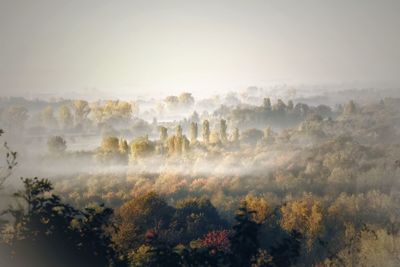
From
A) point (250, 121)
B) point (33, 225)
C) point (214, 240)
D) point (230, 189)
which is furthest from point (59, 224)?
point (250, 121)

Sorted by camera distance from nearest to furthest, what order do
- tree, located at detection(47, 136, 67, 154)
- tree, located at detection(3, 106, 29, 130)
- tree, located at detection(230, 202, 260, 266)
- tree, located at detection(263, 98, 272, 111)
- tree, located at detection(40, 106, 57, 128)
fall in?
tree, located at detection(230, 202, 260, 266) < tree, located at detection(47, 136, 67, 154) < tree, located at detection(3, 106, 29, 130) < tree, located at detection(40, 106, 57, 128) < tree, located at detection(263, 98, 272, 111)

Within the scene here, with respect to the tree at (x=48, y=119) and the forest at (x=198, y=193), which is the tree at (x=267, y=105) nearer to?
the forest at (x=198, y=193)

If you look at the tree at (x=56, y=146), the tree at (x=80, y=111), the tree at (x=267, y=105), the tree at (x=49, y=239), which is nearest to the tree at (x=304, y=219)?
the tree at (x=49, y=239)

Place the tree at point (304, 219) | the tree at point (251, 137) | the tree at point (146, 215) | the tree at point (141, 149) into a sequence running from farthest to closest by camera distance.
A: 1. the tree at point (251, 137)
2. the tree at point (141, 149)
3. the tree at point (304, 219)
4. the tree at point (146, 215)

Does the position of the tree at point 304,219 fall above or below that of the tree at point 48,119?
below

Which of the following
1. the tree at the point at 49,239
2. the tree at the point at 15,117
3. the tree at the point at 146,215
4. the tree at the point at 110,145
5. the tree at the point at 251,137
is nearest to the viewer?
the tree at the point at 49,239

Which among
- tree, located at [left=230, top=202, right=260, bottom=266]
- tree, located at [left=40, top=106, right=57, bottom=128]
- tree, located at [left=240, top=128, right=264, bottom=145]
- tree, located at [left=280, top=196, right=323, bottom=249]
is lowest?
tree, located at [left=280, top=196, right=323, bottom=249]

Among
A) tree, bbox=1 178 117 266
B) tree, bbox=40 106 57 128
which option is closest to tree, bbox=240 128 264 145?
tree, bbox=40 106 57 128

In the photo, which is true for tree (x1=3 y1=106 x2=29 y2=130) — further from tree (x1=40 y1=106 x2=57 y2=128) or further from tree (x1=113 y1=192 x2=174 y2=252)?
tree (x1=113 y1=192 x2=174 y2=252)

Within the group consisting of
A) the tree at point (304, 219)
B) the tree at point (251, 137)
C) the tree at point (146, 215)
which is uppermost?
the tree at point (251, 137)

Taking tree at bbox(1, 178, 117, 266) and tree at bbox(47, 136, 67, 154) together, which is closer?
tree at bbox(1, 178, 117, 266)

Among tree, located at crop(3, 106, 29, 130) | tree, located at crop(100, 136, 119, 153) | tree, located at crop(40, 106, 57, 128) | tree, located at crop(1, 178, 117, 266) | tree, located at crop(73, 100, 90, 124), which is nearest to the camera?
tree, located at crop(1, 178, 117, 266)
